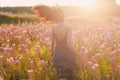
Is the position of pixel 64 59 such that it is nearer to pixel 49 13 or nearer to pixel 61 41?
pixel 61 41

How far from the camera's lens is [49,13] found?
773cm

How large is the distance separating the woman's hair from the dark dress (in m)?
0.46

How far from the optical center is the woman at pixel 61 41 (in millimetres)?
7624

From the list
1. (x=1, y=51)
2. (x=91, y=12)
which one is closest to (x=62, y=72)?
(x=1, y=51)

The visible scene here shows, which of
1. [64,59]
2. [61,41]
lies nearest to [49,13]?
[61,41]

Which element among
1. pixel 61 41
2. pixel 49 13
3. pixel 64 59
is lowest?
pixel 64 59

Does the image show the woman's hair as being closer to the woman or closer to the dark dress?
the woman

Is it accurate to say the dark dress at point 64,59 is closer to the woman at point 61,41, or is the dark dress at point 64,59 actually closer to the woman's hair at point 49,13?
the woman at point 61,41

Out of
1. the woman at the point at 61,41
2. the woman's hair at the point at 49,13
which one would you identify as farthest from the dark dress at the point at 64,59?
the woman's hair at the point at 49,13

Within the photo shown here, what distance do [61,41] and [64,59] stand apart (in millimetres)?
382

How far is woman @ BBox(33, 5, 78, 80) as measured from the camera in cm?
762

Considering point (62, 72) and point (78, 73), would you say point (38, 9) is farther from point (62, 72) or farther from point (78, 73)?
point (78, 73)

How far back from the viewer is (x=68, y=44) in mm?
7602

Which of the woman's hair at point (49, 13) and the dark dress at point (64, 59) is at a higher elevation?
the woman's hair at point (49, 13)
